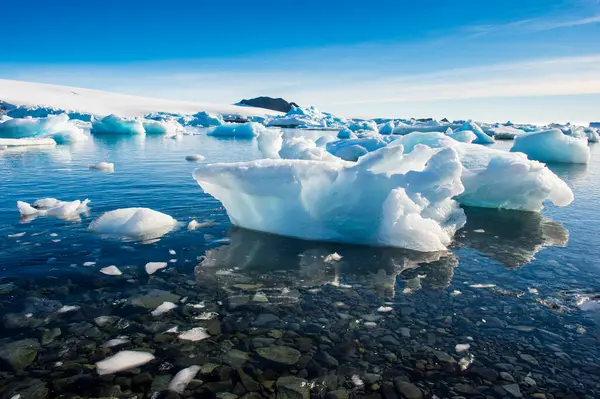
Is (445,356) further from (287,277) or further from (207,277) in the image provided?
(207,277)

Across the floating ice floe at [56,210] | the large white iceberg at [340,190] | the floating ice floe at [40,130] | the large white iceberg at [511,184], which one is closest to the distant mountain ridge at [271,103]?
the floating ice floe at [40,130]

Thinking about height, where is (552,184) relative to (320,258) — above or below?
above

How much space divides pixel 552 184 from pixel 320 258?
537cm

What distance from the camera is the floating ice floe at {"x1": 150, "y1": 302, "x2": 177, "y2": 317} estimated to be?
3.57 m

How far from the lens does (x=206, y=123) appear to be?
61781 mm

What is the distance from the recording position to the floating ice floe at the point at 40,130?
79.5 ft

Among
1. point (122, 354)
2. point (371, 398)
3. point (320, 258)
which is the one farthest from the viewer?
point (320, 258)

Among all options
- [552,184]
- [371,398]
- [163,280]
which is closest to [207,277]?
[163,280]

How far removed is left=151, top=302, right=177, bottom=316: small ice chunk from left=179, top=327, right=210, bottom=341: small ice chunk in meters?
0.45

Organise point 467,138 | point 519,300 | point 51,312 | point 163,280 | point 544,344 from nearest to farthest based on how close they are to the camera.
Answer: point 544,344, point 51,312, point 519,300, point 163,280, point 467,138

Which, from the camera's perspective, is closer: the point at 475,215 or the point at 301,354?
the point at 301,354

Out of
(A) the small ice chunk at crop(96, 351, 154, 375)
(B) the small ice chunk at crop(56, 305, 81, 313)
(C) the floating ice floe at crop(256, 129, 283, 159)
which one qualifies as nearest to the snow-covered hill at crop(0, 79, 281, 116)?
(C) the floating ice floe at crop(256, 129, 283, 159)

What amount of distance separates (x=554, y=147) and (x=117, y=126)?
1233 inches

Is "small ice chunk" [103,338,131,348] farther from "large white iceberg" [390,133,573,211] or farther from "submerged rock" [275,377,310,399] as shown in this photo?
"large white iceberg" [390,133,573,211]
